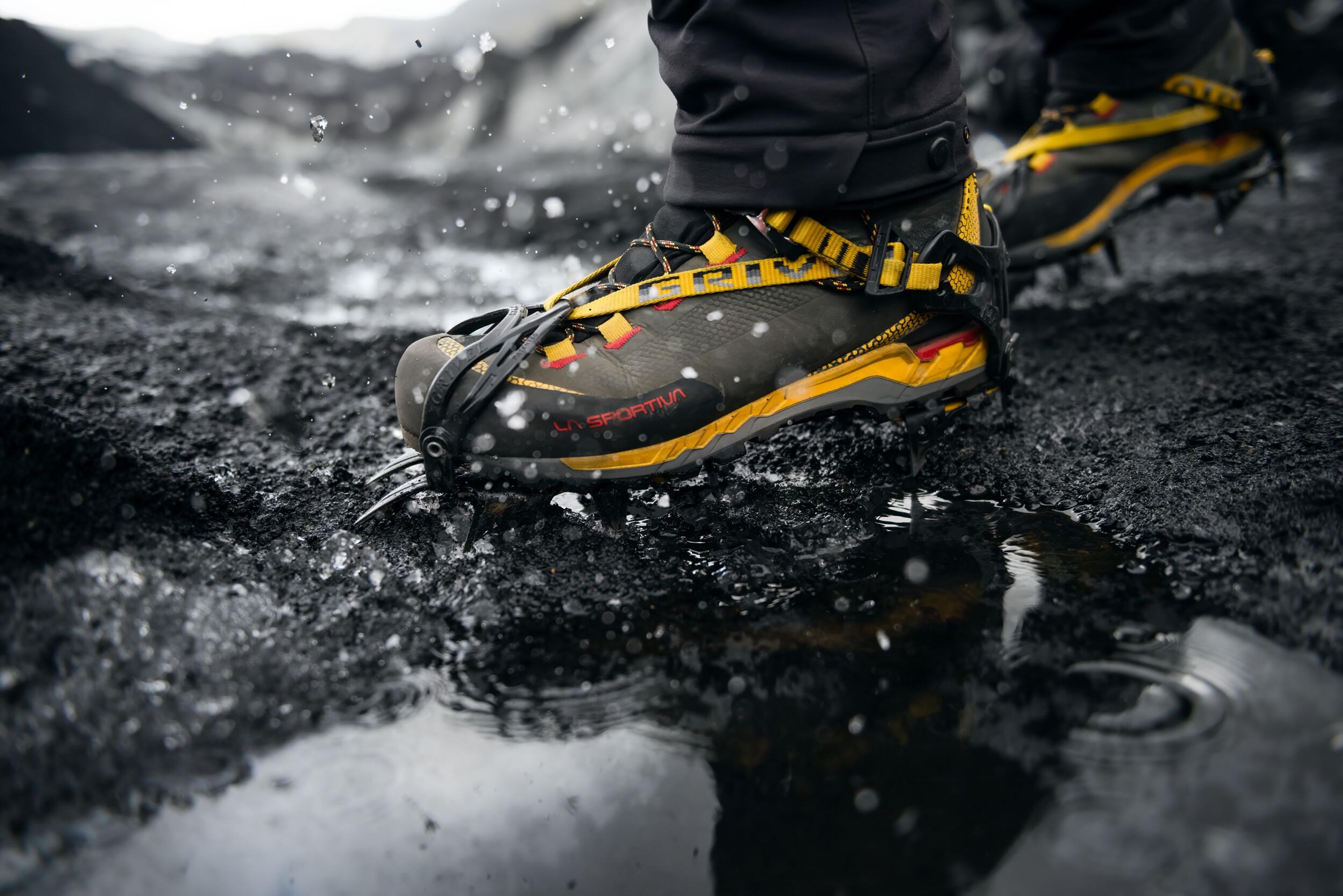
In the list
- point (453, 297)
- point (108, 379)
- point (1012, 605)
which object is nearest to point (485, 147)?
point (453, 297)

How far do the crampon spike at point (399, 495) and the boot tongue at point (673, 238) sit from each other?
1.48 ft

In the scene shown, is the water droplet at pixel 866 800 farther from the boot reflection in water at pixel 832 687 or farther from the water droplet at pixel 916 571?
the water droplet at pixel 916 571

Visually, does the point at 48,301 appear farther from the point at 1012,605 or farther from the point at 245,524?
the point at 1012,605

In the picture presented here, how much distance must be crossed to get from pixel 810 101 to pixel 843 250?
0.73 ft

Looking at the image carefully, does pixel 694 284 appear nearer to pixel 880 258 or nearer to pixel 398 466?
pixel 880 258

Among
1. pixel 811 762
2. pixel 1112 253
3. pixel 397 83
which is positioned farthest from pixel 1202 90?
pixel 397 83

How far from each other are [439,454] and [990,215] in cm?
102

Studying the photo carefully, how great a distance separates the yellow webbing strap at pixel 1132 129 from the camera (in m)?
1.90

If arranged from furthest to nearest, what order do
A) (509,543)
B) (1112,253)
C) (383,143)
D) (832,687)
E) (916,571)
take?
(383,143) → (1112,253) → (509,543) → (916,571) → (832,687)

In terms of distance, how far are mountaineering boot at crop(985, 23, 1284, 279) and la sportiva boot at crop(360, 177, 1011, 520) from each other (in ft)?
2.14

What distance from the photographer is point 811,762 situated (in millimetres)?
833

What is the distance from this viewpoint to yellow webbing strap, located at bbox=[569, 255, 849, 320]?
1266 millimetres

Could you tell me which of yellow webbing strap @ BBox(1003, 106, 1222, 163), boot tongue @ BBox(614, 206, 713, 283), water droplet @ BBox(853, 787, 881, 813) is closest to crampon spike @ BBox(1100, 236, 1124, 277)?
yellow webbing strap @ BBox(1003, 106, 1222, 163)

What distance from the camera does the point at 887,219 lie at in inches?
50.3
